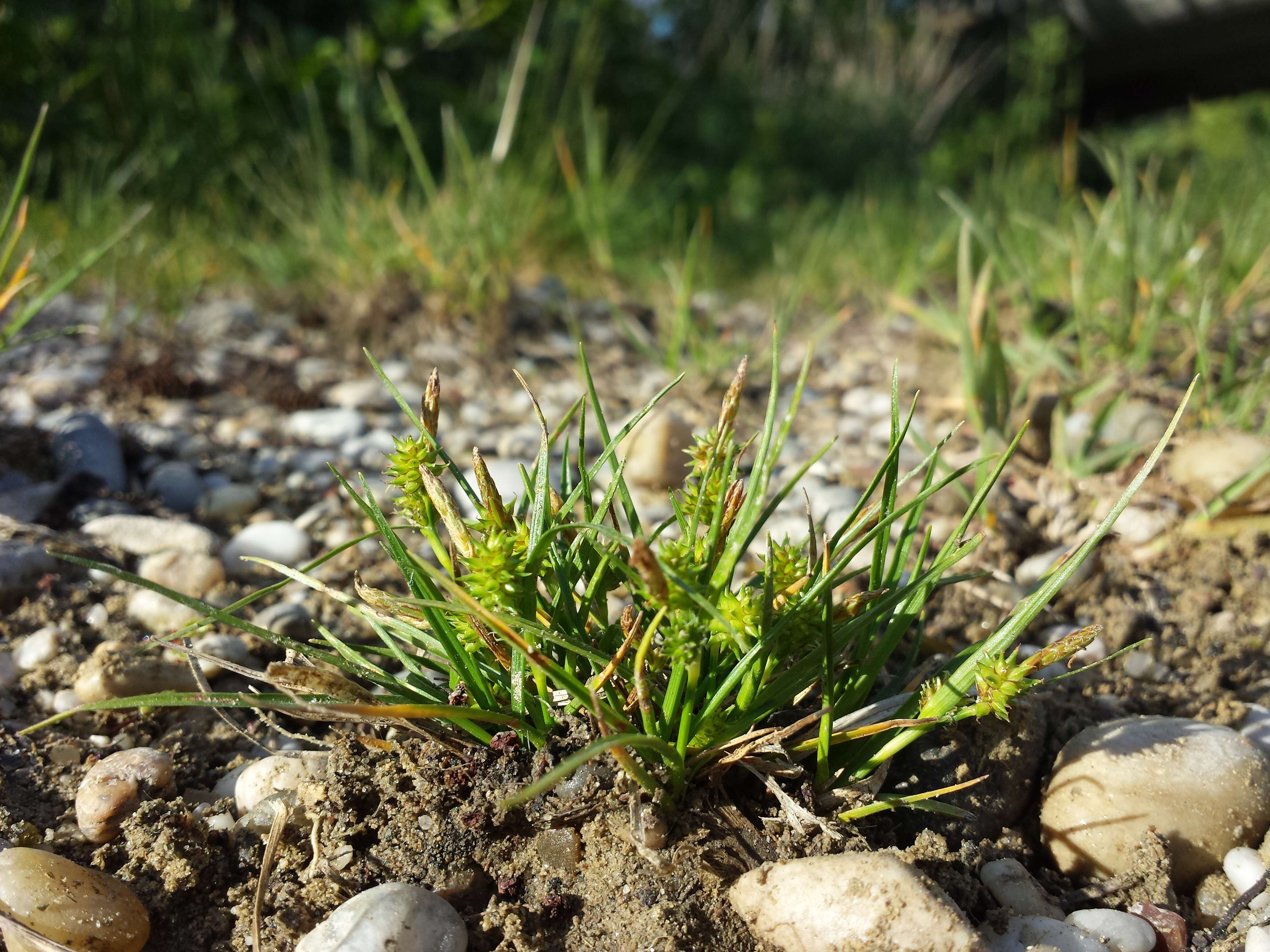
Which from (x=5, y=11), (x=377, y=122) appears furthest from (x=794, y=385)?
(x=5, y=11)

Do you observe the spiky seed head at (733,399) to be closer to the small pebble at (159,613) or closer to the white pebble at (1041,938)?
the white pebble at (1041,938)

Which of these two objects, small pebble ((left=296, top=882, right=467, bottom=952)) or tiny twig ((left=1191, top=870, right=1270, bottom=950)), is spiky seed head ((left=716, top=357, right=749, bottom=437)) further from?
tiny twig ((left=1191, top=870, right=1270, bottom=950))

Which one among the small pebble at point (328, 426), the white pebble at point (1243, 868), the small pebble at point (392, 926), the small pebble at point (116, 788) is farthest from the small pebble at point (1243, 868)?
the small pebble at point (328, 426)

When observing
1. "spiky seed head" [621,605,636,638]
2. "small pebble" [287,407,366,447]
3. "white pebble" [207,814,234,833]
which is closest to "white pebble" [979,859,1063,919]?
"spiky seed head" [621,605,636,638]

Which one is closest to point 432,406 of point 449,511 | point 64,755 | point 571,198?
point 449,511

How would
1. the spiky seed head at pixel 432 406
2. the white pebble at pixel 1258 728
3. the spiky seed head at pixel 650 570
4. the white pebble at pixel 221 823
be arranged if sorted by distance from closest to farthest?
the spiky seed head at pixel 650 570, the spiky seed head at pixel 432 406, the white pebble at pixel 221 823, the white pebble at pixel 1258 728

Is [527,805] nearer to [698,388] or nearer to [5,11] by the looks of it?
[698,388]

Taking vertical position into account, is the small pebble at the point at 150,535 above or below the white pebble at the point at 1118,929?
above
